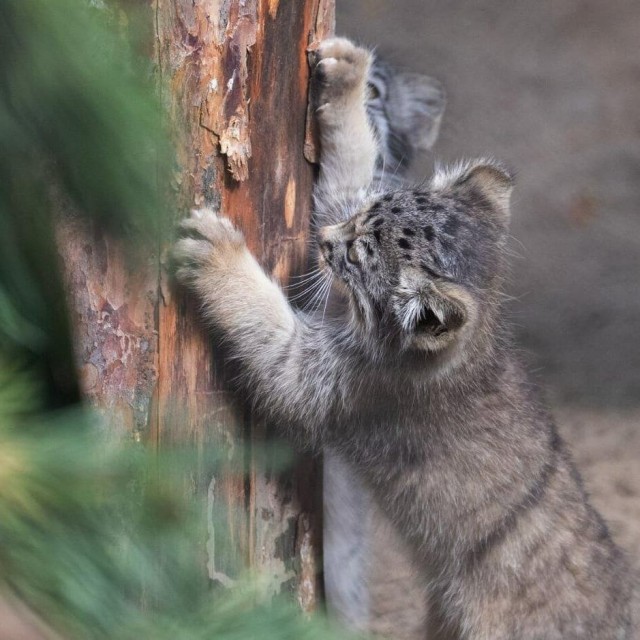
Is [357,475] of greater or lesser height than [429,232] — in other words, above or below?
below

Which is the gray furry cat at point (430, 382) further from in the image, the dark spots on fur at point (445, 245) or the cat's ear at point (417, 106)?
the cat's ear at point (417, 106)

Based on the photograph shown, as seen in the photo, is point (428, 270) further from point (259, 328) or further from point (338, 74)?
point (338, 74)

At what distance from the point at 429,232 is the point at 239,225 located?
0.57 metres

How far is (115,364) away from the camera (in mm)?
2104

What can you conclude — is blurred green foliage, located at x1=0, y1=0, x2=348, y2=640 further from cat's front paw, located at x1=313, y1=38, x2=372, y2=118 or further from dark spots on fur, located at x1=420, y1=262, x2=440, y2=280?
cat's front paw, located at x1=313, y1=38, x2=372, y2=118

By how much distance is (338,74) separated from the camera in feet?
9.16

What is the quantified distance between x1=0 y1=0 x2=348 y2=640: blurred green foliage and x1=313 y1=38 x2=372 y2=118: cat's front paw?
205 cm

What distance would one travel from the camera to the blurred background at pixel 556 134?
561cm

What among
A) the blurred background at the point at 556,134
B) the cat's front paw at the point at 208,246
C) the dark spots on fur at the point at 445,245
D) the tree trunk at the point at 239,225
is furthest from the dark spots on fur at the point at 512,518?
the blurred background at the point at 556,134

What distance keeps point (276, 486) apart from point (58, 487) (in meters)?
2.10

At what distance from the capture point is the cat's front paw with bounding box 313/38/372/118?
2.73 meters

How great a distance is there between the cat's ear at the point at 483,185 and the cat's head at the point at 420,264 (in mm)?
13

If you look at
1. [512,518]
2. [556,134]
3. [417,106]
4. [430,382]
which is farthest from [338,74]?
[556,134]

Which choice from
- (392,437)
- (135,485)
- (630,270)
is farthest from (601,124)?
(135,485)
